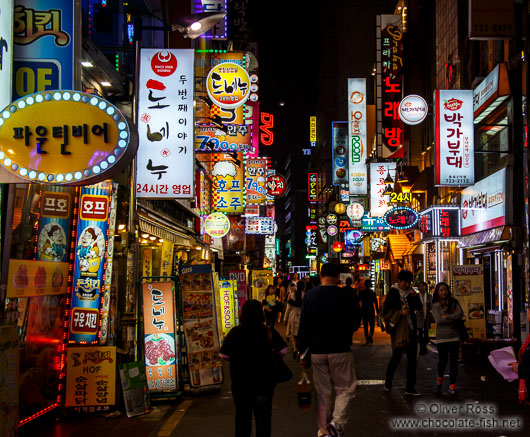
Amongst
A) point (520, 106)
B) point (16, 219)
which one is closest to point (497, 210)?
point (520, 106)

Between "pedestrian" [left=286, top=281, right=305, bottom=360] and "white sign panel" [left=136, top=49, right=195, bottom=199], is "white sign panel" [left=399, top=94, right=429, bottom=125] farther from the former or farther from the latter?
"white sign panel" [left=136, top=49, right=195, bottom=199]

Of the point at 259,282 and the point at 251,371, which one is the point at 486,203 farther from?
the point at 251,371

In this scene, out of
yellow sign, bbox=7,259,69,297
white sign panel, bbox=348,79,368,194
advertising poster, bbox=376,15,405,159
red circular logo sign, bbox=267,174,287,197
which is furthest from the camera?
red circular logo sign, bbox=267,174,287,197

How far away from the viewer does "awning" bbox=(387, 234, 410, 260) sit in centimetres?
3509

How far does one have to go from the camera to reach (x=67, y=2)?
24.8 ft

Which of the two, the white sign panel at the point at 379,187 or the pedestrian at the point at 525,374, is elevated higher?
the white sign panel at the point at 379,187

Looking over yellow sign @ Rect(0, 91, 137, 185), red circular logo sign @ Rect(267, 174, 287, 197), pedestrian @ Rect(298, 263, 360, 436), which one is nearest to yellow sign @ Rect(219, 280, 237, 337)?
pedestrian @ Rect(298, 263, 360, 436)

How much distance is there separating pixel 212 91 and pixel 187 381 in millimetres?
8969

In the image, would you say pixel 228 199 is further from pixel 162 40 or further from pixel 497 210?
pixel 497 210

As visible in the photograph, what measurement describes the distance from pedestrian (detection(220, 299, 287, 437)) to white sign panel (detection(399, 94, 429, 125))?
15502 millimetres

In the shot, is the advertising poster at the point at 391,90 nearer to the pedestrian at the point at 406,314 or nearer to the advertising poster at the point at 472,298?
the advertising poster at the point at 472,298

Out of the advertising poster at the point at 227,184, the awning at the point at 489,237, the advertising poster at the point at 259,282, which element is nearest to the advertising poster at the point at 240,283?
the advertising poster at the point at 259,282

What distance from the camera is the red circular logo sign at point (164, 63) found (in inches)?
499

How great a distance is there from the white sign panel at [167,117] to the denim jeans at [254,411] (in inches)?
259
